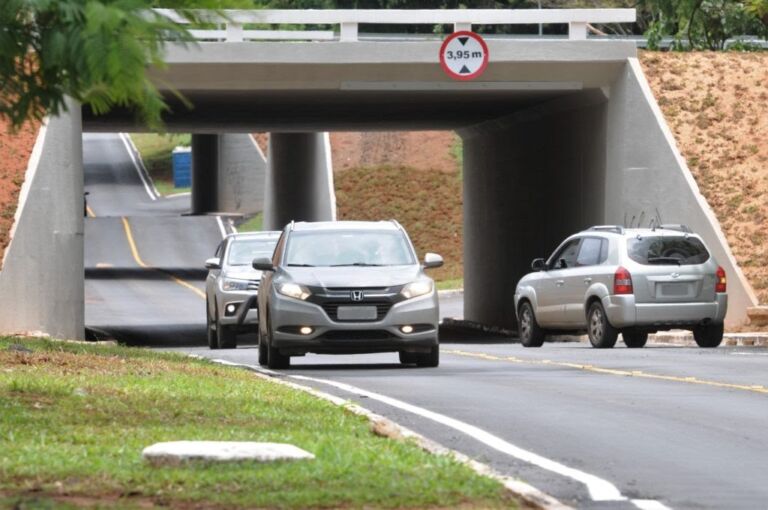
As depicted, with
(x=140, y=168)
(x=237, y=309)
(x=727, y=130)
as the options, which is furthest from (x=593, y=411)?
(x=140, y=168)

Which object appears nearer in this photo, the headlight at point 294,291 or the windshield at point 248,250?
the headlight at point 294,291

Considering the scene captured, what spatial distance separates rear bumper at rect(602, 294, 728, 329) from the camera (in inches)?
994

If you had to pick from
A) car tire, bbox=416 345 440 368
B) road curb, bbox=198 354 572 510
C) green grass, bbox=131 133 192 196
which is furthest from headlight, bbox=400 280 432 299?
green grass, bbox=131 133 192 196

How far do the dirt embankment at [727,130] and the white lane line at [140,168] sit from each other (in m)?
57.8

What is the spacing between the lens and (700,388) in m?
16.8

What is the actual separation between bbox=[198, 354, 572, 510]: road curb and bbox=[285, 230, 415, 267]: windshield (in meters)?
3.63

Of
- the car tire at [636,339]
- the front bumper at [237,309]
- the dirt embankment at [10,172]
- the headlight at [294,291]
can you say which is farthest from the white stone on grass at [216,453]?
the dirt embankment at [10,172]

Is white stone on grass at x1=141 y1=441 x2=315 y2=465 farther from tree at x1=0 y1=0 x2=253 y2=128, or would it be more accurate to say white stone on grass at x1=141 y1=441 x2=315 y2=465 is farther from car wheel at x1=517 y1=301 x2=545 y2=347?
car wheel at x1=517 y1=301 x2=545 y2=347

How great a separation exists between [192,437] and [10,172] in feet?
70.8

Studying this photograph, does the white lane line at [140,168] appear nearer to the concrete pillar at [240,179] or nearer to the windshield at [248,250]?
the concrete pillar at [240,179]

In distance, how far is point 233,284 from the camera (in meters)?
28.1

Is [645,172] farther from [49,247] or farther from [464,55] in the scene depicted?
[49,247]

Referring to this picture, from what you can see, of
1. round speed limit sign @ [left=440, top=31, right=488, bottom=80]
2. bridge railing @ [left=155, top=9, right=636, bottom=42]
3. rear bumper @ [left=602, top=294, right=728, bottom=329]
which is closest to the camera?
rear bumper @ [left=602, top=294, right=728, bottom=329]

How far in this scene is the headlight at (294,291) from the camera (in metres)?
20.3
